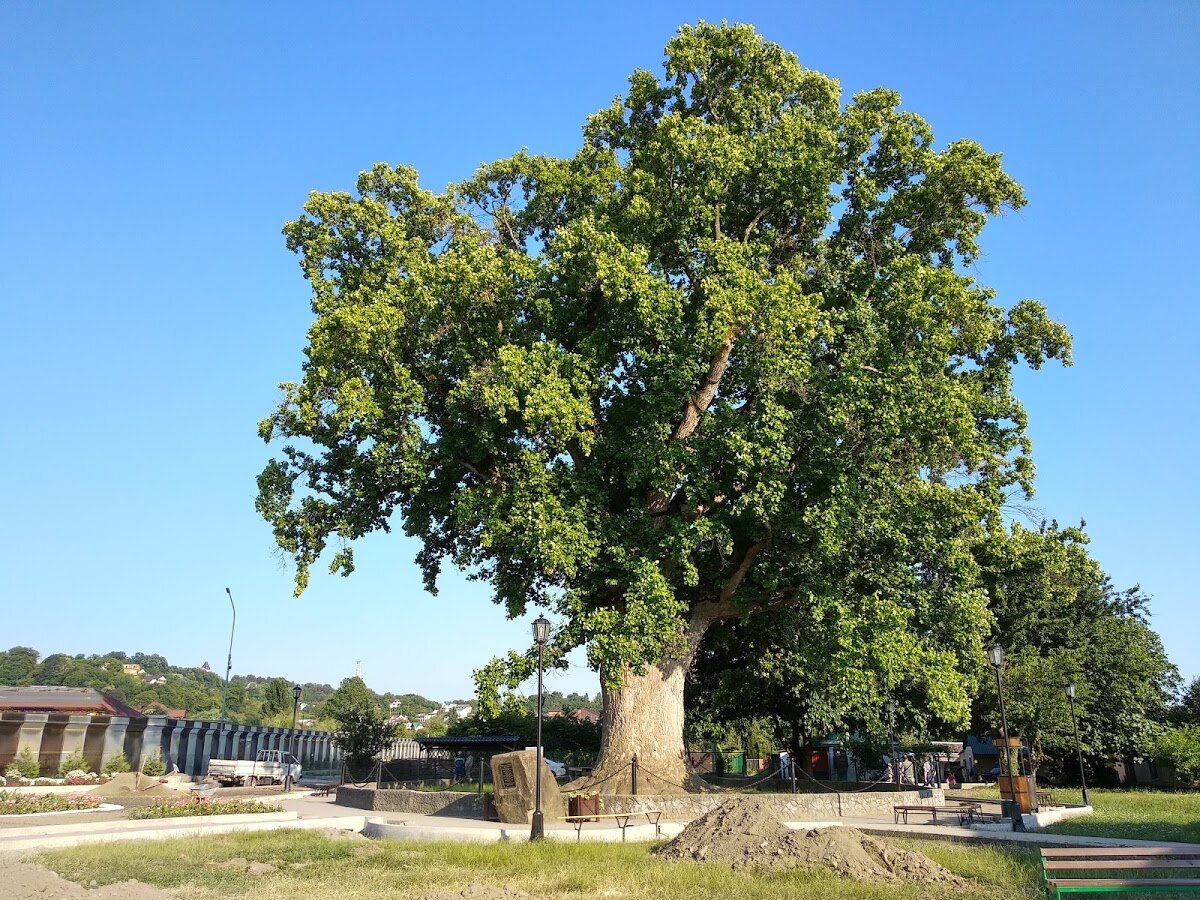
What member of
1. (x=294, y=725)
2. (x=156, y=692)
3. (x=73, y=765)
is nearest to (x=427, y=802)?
(x=73, y=765)

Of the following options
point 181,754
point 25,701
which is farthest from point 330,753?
point 181,754

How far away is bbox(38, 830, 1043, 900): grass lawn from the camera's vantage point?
10383 millimetres

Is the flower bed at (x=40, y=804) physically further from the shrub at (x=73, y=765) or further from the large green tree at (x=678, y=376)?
the shrub at (x=73, y=765)

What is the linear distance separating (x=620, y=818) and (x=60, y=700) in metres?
51.4

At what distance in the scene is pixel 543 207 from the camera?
79.4 ft

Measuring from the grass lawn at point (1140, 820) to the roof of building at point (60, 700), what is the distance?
1989 inches

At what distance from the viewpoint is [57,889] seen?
10.9 meters

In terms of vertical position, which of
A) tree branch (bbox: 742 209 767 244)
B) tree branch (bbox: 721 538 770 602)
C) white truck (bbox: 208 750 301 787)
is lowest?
white truck (bbox: 208 750 301 787)

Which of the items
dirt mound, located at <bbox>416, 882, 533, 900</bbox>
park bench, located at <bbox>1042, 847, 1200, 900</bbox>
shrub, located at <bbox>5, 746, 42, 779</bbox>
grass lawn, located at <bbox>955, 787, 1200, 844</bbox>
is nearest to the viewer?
park bench, located at <bbox>1042, 847, 1200, 900</bbox>

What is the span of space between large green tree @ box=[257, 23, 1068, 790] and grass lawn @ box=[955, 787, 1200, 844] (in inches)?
135

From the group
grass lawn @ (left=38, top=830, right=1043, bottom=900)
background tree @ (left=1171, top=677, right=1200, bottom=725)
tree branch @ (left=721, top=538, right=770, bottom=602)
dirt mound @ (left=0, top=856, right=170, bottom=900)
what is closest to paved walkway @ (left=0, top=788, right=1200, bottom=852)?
grass lawn @ (left=38, top=830, right=1043, bottom=900)

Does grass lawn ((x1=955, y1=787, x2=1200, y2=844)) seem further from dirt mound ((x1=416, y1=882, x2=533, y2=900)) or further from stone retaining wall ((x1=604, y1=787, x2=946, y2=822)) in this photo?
dirt mound ((x1=416, y1=882, x2=533, y2=900))

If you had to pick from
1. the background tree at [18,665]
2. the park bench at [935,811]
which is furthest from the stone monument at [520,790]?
the background tree at [18,665]

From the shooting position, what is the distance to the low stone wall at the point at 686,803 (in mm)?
19234
